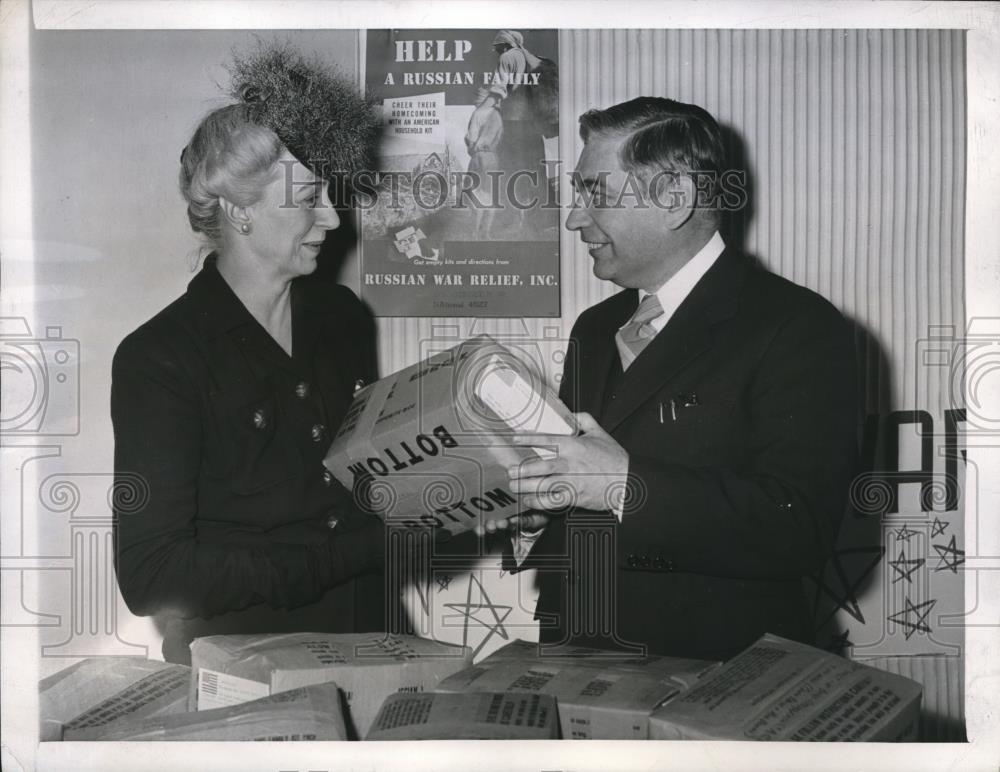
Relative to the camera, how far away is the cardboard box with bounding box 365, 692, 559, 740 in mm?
2307

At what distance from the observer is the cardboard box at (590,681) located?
2.37 m

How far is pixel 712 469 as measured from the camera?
255 cm

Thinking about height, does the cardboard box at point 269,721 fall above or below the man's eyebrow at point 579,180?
below

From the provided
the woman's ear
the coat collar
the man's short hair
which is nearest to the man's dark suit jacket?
the man's short hair

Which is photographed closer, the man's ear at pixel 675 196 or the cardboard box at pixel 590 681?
the cardboard box at pixel 590 681

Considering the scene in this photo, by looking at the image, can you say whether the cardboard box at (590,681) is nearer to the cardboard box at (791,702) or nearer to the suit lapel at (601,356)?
the cardboard box at (791,702)

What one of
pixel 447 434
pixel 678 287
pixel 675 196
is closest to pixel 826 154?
pixel 675 196

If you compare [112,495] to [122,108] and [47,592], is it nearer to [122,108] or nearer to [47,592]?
[47,592]

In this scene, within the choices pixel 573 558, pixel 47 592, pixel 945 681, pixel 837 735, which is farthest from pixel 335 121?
pixel 945 681

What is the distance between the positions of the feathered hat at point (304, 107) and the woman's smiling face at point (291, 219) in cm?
5

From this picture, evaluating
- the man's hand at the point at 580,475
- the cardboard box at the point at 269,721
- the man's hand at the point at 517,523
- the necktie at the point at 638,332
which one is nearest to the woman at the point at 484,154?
the necktie at the point at 638,332

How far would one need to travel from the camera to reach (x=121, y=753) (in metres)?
2.57

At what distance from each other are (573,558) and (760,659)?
1.68 feet

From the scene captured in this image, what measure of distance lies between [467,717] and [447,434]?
0.64m
